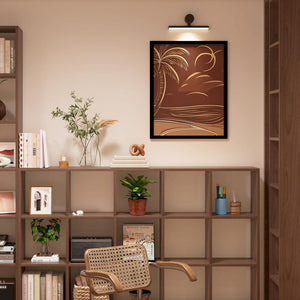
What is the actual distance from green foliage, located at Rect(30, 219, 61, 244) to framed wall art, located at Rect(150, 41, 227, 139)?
3.57 feet

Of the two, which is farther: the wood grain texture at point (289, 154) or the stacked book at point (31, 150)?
the stacked book at point (31, 150)

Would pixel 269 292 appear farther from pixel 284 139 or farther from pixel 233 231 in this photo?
pixel 284 139

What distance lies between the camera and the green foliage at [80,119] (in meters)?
4.68

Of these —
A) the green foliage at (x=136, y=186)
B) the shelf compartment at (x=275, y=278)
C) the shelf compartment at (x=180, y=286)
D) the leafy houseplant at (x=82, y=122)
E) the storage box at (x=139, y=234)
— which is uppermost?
the leafy houseplant at (x=82, y=122)

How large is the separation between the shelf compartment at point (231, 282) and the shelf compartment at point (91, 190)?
1078mm

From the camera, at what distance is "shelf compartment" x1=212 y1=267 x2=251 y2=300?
490 centimetres

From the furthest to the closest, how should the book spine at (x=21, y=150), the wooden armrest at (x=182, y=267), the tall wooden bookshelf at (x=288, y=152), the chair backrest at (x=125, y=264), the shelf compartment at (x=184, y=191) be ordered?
the shelf compartment at (x=184, y=191), the book spine at (x=21, y=150), the tall wooden bookshelf at (x=288, y=152), the chair backrest at (x=125, y=264), the wooden armrest at (x=182, y=267)

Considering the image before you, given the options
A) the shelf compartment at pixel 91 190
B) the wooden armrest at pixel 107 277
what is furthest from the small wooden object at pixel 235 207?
the wooden armrest at pixel 107 277

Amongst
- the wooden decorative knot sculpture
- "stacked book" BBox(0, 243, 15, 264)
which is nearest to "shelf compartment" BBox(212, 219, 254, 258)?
the wooden decorative knot sculpture

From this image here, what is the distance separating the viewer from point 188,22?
4785 millimetres

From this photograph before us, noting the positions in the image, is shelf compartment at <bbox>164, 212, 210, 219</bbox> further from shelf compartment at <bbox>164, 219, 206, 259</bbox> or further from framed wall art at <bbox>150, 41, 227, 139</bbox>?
framed wall art at <bbox>150, 41, 227, 139</bbox>

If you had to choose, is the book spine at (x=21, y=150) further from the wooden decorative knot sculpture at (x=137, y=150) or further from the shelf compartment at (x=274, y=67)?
the shelf compartment at (x=274, y=67)

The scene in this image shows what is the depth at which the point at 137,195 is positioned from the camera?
15.2ft

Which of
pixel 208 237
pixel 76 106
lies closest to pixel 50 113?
pixel 76 106
